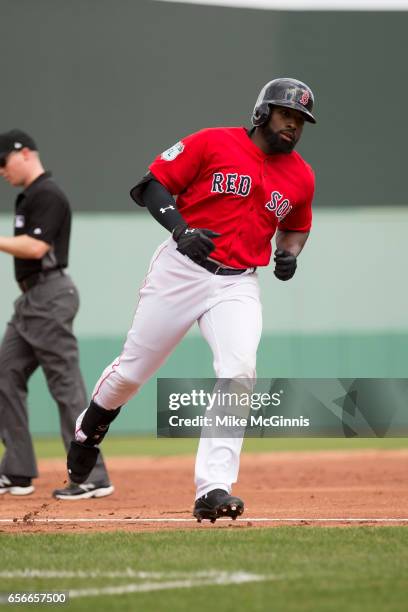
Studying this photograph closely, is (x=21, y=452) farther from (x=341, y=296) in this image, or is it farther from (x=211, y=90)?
(x=211, y=90)

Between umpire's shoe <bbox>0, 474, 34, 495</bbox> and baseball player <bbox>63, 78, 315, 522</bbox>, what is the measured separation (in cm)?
203

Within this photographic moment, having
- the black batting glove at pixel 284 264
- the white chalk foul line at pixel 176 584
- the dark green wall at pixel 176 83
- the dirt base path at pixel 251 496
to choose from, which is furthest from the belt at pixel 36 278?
the dark green wall at pixel 176 83

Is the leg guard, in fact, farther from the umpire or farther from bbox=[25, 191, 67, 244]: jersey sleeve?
bbox=[25, 191, 67, 244]: jersey sleeve

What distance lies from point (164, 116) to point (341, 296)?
266cm

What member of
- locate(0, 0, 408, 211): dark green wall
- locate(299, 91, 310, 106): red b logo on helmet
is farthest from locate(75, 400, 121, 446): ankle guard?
locate(0, 0, 408, 211): dark green wall

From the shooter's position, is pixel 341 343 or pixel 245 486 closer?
pixel 245 486

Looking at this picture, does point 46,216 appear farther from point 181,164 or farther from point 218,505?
point 218,505

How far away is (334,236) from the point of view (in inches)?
482

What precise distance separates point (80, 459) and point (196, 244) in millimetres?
1514

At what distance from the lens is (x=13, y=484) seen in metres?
7.35

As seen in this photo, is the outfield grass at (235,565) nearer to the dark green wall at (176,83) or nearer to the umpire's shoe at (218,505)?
the umpire's shoe at (218,505)

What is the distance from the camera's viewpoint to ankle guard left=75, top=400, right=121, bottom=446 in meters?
5.77

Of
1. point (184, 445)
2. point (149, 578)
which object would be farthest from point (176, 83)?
point (149, 578)

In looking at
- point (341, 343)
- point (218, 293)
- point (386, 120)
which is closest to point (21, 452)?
point (218, 293)
